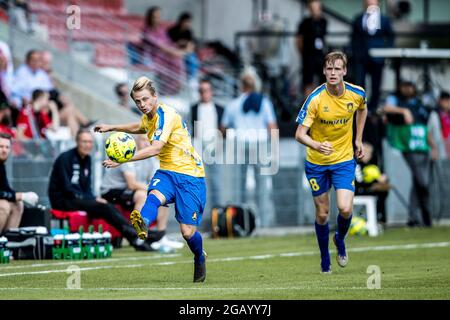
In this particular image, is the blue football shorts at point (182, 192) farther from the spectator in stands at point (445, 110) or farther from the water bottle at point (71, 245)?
the spectator in stands at point (445, 110)

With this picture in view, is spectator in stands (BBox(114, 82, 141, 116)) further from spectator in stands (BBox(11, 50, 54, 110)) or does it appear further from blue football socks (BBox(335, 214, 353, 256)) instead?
blue football socks (BBox(335, 214, 353, 256))

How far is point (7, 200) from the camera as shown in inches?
664

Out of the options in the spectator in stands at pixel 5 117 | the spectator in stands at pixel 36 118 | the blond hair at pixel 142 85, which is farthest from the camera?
the spectator in stands at pixel 36 118

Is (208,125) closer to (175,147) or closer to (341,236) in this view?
(341,236)

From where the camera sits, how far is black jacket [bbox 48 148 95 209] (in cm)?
1820

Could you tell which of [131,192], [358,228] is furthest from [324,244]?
[358,228]

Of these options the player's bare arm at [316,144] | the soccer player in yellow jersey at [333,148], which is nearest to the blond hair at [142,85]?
the player's bare arm at [316,144]

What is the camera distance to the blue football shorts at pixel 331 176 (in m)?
14.4

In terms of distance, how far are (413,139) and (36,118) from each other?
289 inches

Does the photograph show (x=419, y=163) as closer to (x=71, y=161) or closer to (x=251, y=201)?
(x=251, y=201)

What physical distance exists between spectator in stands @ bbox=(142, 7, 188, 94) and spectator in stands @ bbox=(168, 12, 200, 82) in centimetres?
12

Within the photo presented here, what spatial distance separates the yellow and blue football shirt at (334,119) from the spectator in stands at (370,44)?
9.97 meters
